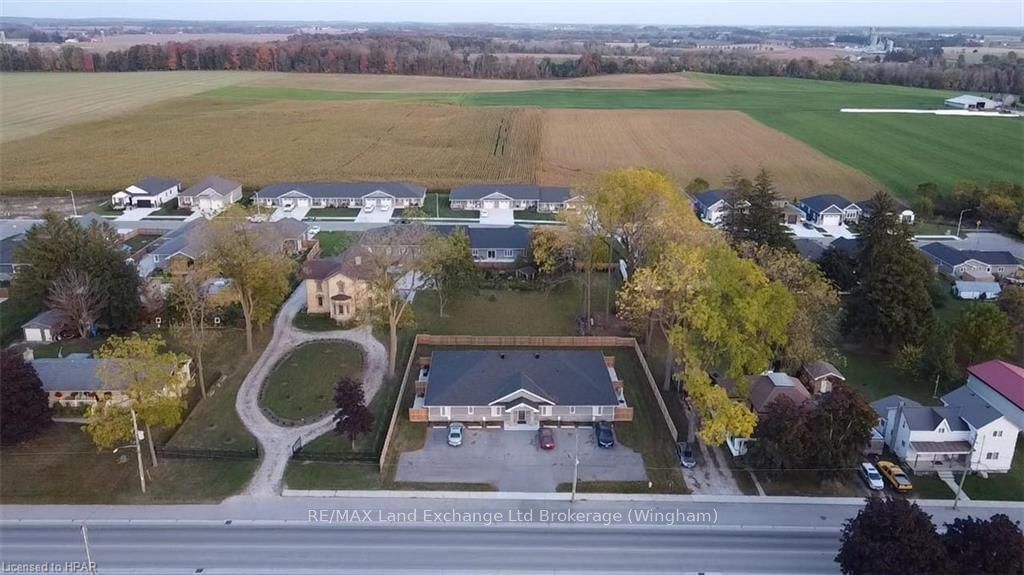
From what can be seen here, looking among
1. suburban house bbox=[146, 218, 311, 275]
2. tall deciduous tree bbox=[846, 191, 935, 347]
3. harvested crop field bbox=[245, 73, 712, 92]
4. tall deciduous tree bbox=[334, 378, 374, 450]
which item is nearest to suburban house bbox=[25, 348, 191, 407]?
tall deciduous tree bbox=[334, 378, 374, 450]

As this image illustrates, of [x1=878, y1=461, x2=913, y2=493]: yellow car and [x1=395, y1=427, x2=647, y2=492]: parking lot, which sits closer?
[x1=878, y1=461, x2=913, y2=493]: yellow car

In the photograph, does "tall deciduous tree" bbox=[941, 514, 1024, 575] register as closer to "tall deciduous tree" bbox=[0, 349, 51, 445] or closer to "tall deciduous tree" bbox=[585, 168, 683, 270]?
"tall deciduous tree" bbox=[585, 168, 683, 270]

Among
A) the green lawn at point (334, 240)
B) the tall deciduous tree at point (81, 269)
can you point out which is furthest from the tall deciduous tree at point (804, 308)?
the tall deciduous tree at point (81, 269)

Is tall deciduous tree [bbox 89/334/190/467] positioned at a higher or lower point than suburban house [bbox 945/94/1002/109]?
lower

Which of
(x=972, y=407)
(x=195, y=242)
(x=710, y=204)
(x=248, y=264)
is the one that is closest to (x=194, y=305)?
(x=248, y=264)

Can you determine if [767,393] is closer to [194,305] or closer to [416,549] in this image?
[416,549]

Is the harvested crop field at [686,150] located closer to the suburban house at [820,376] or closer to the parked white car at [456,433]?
the suburban house at [820,376]

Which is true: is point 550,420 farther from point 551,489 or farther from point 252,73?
point 252,73
